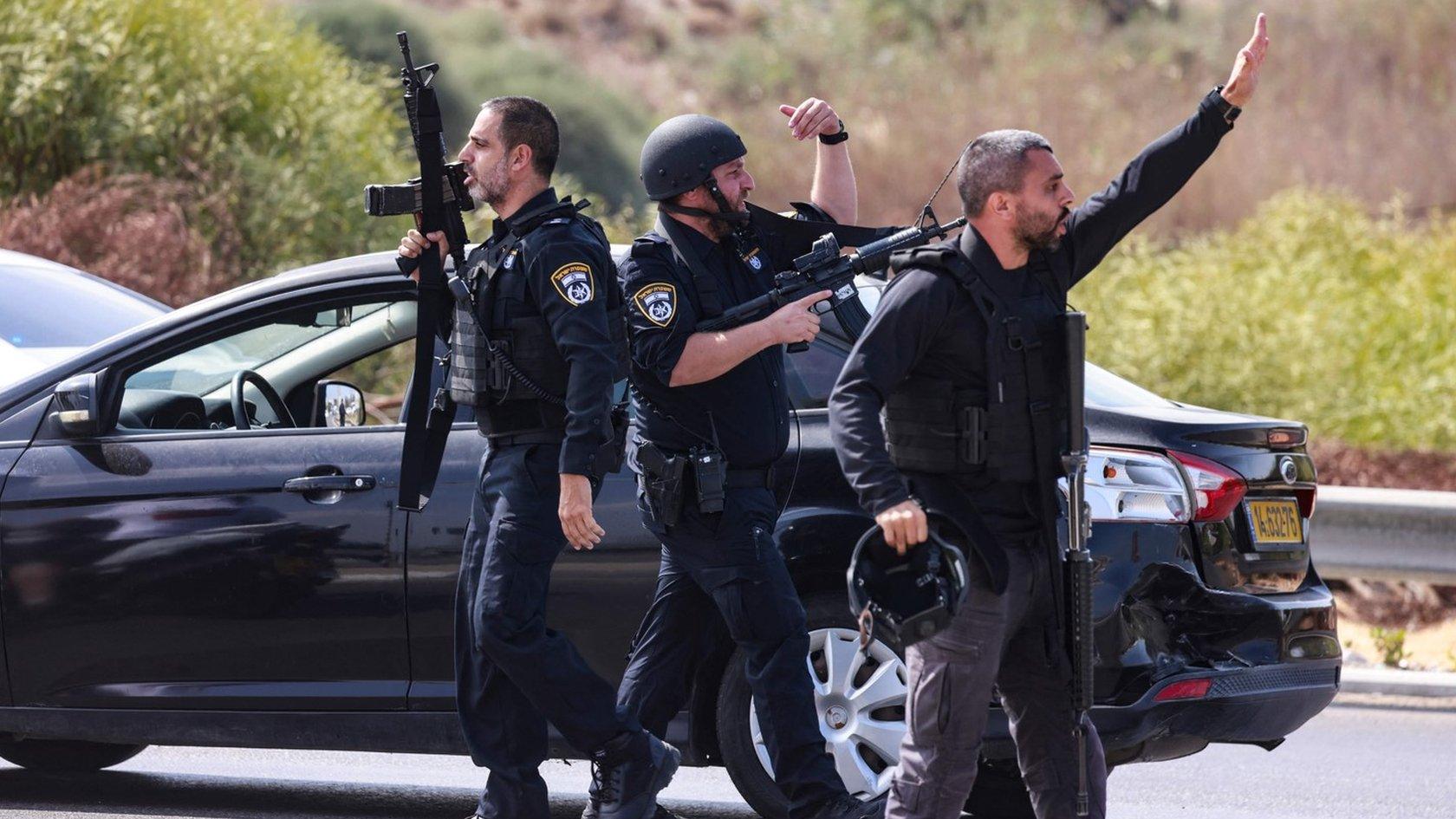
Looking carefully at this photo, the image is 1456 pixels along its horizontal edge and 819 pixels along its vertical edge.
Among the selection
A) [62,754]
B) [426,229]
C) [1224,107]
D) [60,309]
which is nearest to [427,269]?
[426,229]

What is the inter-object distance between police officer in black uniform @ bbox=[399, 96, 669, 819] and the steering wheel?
1111 mm

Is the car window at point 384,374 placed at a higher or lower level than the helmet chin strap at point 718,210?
lower

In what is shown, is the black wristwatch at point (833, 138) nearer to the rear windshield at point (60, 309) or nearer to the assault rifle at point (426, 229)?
the assault rifle at point (426, 229)

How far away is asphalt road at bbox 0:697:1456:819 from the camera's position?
5.68 metres

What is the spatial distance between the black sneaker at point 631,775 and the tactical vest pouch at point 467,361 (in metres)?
0.91

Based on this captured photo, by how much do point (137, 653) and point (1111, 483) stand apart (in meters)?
2.64

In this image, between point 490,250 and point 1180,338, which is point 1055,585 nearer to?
point 490,250

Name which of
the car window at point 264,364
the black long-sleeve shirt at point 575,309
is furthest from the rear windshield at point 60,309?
the black long-sleeve shirt at point 575,309

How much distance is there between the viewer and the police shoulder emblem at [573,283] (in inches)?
179

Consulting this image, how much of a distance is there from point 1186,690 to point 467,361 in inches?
76.6

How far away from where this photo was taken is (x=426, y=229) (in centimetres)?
480

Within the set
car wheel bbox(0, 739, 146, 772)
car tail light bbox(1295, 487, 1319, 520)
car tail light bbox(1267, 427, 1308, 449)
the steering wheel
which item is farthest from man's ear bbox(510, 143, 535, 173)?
car wheel bbox(0, 739, 146, 772)

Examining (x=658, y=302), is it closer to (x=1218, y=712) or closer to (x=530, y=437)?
(x=530, y=437)

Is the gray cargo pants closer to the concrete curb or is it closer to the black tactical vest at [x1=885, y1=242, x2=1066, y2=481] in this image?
the black tactical vest at [x1=885, y1=242, x2=1066, y2=481]
